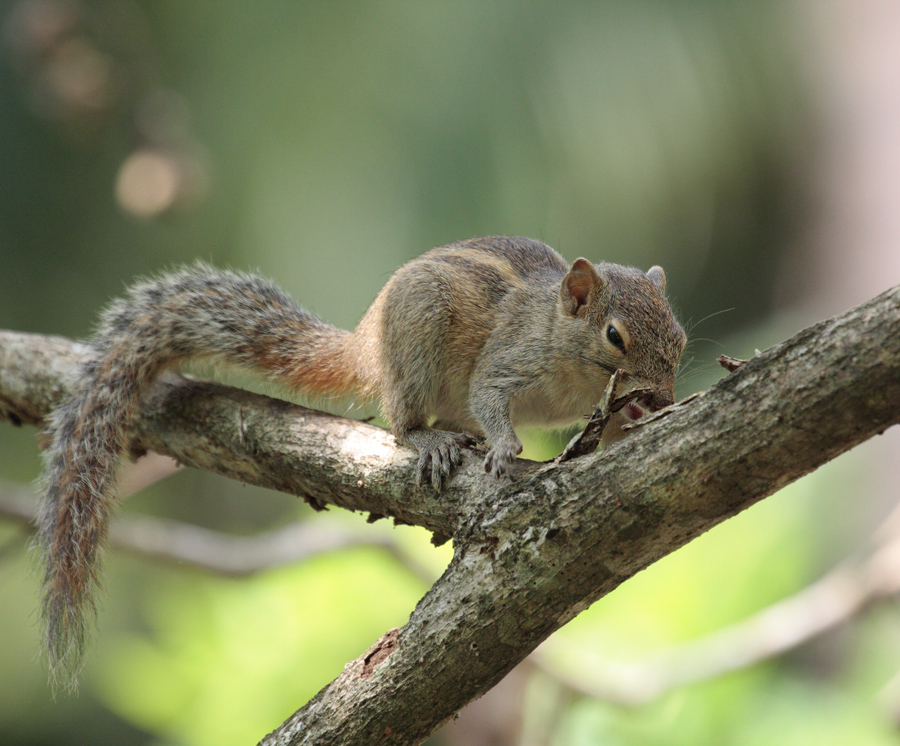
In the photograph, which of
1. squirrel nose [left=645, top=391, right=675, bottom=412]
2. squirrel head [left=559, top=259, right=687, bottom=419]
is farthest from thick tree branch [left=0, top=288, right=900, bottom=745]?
squirrel head [left=559, top=259, right=687, bottom=419]

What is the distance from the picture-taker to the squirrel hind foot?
7.39 ft

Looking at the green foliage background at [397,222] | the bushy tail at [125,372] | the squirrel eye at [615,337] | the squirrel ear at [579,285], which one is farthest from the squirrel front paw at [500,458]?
the green foliage background at [397,222]

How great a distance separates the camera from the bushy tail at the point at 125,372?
2430 mm

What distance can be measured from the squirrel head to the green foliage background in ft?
3.59

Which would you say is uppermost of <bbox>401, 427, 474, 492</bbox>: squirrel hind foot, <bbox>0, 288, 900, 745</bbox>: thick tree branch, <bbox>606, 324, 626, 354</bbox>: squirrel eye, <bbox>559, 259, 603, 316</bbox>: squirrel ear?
<bbox>559, 259, 603, 316</bbox>: squirrel ear

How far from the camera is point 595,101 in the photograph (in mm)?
6527

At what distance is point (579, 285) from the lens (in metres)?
2.67

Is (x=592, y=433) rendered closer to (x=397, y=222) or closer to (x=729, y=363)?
(x=729, y=363)

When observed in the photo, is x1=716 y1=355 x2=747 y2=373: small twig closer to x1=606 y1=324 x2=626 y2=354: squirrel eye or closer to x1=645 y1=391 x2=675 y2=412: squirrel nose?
x1=645 y1=391 x2=675 y2=412: squirrel nose

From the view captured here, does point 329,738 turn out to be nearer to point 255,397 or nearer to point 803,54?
point 255,397

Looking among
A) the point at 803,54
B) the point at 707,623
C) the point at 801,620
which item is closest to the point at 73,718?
the point at 707,623

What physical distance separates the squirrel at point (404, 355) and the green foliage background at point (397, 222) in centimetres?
96

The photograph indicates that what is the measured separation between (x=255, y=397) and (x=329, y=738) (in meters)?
1.27

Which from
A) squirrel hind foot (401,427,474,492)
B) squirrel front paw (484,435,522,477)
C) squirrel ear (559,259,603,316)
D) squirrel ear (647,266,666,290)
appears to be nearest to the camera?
squirrel front paw (484,435,522,477)
